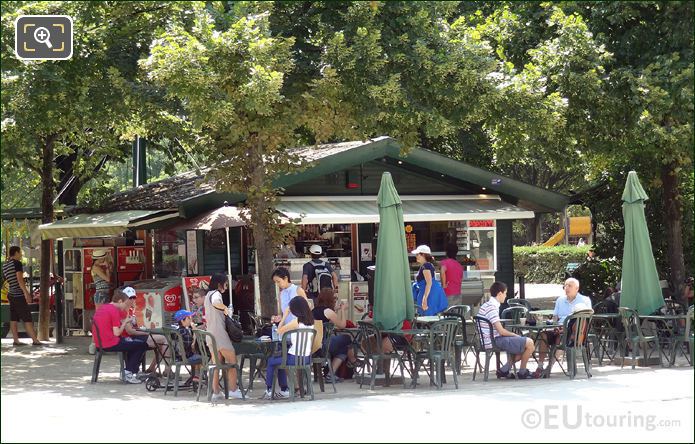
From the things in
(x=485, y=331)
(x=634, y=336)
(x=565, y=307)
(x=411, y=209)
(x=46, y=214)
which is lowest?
(x=634, y=336)

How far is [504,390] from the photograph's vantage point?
11.5m

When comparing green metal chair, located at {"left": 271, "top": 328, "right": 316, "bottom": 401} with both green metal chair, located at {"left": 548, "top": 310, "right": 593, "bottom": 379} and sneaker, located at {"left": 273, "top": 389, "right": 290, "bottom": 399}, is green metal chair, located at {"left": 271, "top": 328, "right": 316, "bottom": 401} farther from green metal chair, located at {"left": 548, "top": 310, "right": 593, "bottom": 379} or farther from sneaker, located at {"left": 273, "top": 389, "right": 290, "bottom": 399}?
green metal chair, located at {"left": 548, "top": 310, "right": 593, "bottom": 379}

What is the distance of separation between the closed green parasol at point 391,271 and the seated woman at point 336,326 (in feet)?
Answer: 1.59

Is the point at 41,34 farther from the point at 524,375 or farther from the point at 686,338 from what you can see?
the point at 686,338

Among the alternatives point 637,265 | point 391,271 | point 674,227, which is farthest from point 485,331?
point 674,227

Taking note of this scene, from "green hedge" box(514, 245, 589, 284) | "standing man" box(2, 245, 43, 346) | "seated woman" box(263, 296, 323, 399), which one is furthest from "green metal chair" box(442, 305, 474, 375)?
"green hedge" box(514, 245, 589, 284)

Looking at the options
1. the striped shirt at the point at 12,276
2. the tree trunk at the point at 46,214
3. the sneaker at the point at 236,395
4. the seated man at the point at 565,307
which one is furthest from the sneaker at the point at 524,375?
the tree trunk at the point at 46,214

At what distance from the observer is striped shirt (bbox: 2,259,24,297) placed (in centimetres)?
1798

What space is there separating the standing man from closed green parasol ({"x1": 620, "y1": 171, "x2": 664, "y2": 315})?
32.5 ft

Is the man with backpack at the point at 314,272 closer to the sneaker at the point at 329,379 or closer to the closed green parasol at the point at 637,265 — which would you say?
the sneaker at the point at 329,379

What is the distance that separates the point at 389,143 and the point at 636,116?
15.2 ft

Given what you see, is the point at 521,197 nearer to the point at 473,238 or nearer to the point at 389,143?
the point at 473,238

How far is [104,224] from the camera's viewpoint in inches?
662

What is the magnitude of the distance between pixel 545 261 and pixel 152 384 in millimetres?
29395
